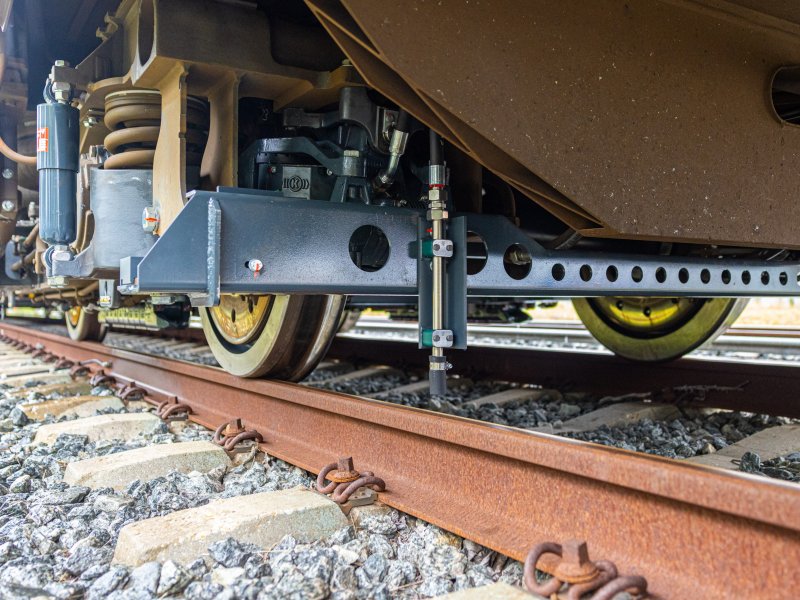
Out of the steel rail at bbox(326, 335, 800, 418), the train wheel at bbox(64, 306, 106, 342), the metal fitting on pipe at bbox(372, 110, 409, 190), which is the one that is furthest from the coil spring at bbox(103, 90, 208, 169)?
the train wheel at bbox(64, 306, 106, 342)

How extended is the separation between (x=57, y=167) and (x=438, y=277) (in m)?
1.86

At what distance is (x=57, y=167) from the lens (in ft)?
10.0

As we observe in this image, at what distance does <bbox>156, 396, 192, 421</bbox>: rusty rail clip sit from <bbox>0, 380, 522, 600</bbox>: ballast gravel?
3.16 ft

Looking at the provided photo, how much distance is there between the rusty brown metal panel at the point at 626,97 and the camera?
1723 millimetres

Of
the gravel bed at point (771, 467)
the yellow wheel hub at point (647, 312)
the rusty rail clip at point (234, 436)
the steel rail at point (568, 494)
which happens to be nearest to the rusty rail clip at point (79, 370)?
the rusty rail clip at point (234, 436)

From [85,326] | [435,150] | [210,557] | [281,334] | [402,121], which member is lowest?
[210,557]

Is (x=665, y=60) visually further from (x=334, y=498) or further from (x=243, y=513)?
(x=243, y=513)

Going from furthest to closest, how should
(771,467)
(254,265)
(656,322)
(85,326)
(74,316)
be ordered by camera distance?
(74,316)
(85,326)
(656,322)
(771,467)
(254,265)

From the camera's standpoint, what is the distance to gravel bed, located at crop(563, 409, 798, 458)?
2.59 metres

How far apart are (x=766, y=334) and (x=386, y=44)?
265 inches

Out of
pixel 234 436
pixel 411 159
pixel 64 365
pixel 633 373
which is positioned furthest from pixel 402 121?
pixel 64 365

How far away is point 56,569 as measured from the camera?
5.02 feet

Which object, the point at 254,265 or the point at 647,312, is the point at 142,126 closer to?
the point at 254,265

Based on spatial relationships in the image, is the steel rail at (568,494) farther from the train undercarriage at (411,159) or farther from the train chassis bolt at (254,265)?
the train chassis bolt at (254,265)
